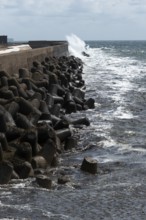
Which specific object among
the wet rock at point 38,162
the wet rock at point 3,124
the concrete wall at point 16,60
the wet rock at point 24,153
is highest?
the concrete wall at point 16,60

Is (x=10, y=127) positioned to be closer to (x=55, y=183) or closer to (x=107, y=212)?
(x=55, y=183)

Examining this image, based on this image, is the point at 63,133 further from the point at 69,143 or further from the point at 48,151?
the point at 48,151

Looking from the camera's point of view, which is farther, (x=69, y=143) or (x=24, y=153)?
(x=69, y=143)

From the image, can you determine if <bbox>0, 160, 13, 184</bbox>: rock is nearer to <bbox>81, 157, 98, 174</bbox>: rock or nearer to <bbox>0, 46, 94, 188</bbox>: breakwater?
<bbox>0, 46, 94, 188</bbox>: breakwater

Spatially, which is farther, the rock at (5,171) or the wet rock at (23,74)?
the wet rock at (23,74)

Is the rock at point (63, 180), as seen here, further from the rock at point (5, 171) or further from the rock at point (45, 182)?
the rock at point (5, 171)

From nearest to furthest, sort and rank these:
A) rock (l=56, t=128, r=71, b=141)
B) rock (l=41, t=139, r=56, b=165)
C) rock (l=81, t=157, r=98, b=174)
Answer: rock (l=81, t=157, r=98, b=174), rock (l=41, t=139, r=56, b=165), rock (l=56, t=128, r=71, b=141)

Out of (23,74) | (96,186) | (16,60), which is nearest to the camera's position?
(96,186)

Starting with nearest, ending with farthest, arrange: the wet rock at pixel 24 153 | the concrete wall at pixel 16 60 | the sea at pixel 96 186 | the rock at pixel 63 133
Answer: the sea at pixel 96 186 < the wet rock at pixel 24 153 < the rock at pixel 63 133 < the concrete wall at pixel 16 60

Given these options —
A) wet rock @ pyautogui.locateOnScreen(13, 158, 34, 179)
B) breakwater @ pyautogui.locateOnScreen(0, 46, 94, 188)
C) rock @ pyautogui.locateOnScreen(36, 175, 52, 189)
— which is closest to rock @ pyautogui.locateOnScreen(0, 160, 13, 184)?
breakwater @ pyautogui.locateOnScreen(0, 46, 94, 188)

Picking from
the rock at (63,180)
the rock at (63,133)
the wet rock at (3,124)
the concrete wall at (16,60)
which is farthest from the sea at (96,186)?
the concrete wall at (16,60)

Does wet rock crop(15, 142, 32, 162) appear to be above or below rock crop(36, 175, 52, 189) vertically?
above

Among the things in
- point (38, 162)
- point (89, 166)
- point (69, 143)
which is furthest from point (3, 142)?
point (69, 143)

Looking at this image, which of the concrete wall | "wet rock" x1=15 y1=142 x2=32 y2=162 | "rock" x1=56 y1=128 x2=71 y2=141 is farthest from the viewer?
the concrete wall
